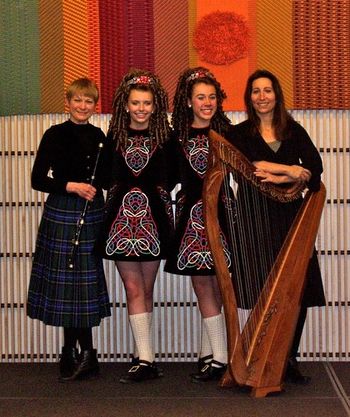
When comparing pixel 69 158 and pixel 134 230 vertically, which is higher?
pixel 69 158

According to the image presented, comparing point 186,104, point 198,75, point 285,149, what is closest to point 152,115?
point 186,104

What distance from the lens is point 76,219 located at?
14.0 feet

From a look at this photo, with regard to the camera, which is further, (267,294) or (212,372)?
(212,372)

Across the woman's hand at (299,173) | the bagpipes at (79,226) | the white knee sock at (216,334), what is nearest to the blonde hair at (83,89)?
the bagpipes at (79,226)

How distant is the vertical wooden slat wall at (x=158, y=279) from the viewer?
4.74 m

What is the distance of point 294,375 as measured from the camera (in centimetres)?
418

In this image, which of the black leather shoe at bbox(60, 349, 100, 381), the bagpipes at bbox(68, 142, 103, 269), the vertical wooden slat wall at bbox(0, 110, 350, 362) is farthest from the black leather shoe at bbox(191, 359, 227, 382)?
the bagpipes at bbox(68, 142, 103, 269)

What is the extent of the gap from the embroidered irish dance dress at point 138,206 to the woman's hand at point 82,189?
0.10 meters

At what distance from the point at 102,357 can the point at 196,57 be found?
156 cm

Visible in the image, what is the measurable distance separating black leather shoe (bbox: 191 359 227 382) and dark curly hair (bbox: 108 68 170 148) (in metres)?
0.99

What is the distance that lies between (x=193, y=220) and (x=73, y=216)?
537 millimetres

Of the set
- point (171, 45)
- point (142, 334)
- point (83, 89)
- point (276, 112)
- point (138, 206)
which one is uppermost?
point (171, 45)

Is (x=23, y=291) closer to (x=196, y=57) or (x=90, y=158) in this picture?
(x=90, y=158)

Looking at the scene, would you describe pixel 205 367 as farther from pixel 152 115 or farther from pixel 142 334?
pixel 152 115
